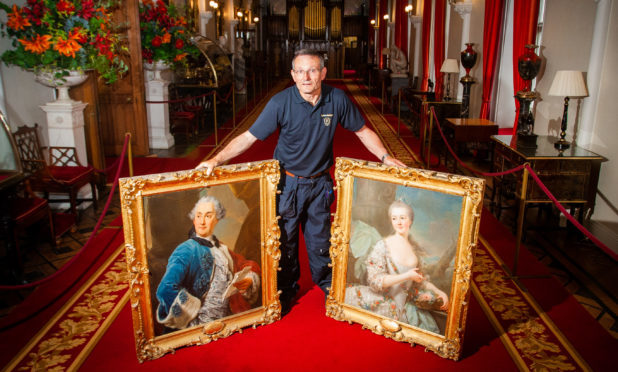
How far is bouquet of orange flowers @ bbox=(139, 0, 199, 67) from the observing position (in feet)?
23.2

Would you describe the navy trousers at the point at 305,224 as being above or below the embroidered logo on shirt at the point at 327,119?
below

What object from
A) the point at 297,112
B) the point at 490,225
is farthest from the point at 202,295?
the point at 490,225

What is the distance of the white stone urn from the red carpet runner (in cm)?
238

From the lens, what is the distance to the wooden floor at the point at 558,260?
337 centimetres

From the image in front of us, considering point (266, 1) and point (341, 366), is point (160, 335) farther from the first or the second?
point (266, 1)

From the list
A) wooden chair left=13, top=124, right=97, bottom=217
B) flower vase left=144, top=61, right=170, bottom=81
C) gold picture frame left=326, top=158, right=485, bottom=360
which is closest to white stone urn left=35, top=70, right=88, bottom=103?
wooden chair left=13, top=124, right=97, bottom=217

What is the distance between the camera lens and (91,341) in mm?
2824

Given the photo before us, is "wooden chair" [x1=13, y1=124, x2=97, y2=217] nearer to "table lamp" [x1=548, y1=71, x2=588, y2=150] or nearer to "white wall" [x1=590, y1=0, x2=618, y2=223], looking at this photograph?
"table lamp" [x1=548, y1=71, x2=588, y2=150]

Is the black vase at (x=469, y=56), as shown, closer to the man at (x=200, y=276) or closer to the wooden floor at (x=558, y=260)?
the wooden floor at (x=558, y=260)

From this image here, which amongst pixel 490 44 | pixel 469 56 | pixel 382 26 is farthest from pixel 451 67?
pixel 382 26

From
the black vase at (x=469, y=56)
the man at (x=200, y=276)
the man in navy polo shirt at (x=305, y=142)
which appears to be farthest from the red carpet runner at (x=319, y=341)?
the black vase at (x=469, y=56)

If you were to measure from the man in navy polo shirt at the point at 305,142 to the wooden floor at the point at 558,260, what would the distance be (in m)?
1.87

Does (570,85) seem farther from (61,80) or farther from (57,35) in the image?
(61,80)

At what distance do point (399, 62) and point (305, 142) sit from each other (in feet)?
37.6
